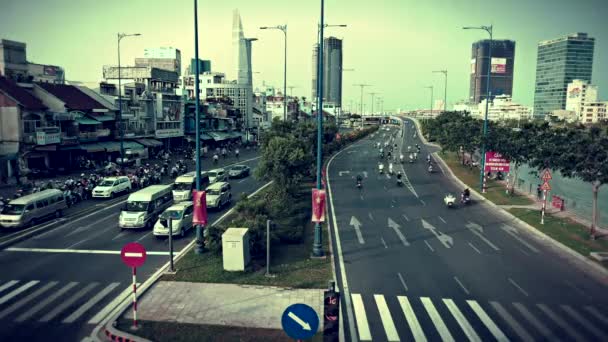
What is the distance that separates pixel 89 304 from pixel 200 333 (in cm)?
512

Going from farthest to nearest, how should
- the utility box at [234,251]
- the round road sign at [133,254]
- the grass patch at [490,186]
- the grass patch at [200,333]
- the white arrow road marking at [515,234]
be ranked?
the grass patch at [490,186] < the white arrow road marking at [515,234] < the utility box at [234,251] < the round road sign at [133,254] < the grass patch at [200,333]

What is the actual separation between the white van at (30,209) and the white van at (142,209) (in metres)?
5.12

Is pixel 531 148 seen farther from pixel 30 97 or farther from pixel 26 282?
pixel 30 97

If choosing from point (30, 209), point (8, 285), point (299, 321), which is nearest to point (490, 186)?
point (30, 209)

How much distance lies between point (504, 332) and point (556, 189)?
5228cm

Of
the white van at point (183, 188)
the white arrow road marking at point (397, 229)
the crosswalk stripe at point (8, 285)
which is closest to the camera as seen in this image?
the crosswalk stripe at point (8, 285)

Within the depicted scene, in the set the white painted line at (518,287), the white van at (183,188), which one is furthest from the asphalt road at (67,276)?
the white painted line at (518,287)

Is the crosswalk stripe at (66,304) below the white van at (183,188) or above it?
below

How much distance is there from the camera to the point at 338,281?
57.6ft

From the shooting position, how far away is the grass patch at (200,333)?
12.5 m

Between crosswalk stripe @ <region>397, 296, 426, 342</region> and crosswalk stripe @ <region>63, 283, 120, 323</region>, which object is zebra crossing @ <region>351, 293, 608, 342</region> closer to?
crosswalk stripe @ <region>397, 296, 426, 342</region>

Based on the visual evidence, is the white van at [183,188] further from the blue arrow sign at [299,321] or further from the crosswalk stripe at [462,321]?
the blue arrow sign at [299,321]

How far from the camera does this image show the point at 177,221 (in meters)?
23.9

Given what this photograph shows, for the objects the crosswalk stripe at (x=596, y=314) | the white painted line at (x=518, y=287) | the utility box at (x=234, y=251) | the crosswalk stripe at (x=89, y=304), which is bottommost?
the crosswalk stripe at (x=89, y=304)
